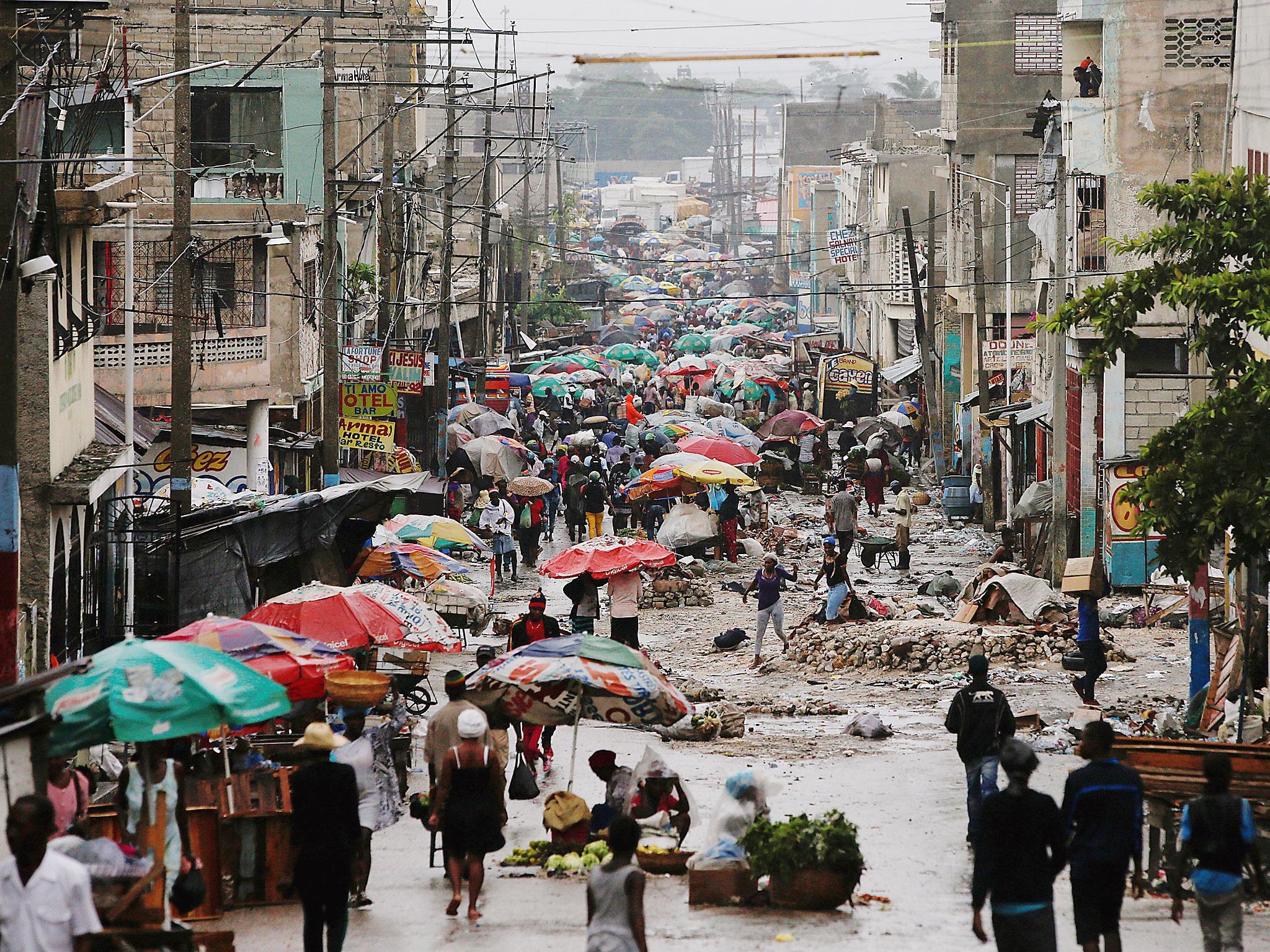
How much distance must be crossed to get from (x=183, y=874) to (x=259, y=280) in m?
19.0

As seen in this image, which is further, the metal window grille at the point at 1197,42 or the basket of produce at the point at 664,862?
the metal window grille at the point at 1197,42

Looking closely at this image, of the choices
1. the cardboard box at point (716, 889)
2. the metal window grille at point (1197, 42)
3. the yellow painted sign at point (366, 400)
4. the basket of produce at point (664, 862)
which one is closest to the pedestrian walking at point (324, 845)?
the cardboard box at point (716, 889)

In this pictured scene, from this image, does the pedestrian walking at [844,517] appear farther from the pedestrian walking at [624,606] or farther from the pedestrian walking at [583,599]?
the pedestrian walking at [624,606]

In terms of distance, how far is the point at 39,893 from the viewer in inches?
249

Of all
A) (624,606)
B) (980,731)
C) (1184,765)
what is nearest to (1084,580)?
(624,606)

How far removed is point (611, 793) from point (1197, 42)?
62.6 ft

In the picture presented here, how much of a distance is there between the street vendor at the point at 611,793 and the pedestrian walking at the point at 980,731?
6.80ft

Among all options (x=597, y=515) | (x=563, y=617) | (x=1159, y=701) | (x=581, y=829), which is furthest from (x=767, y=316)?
(x=581, y=829)

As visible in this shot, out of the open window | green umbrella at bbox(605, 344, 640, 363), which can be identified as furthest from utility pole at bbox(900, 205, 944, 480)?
green umbrella at bbox(605, 344, 640, 363)

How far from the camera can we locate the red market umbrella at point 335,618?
1400 centimetres

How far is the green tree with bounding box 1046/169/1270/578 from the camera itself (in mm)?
12641

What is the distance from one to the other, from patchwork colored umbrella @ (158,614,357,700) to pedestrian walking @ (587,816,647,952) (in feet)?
14.3

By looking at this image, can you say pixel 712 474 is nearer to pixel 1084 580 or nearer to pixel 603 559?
pixel 603 559

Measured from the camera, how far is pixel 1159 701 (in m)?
17.1
